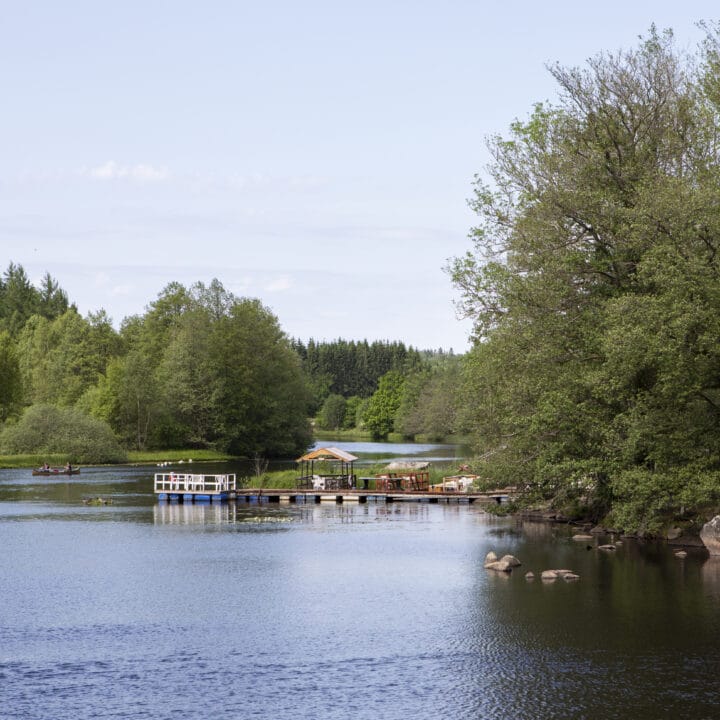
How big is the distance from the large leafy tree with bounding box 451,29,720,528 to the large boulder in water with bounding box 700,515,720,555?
1.21 meters

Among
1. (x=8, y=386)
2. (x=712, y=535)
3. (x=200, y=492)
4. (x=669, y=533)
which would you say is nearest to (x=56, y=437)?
(x=8, y=386)

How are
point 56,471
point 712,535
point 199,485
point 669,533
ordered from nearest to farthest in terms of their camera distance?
point 712,535, point 669,533, point 199,485, point 56,471

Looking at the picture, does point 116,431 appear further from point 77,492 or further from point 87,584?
point 87,584

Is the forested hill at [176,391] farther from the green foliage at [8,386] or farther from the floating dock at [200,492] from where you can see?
the floating dock at [200,492]

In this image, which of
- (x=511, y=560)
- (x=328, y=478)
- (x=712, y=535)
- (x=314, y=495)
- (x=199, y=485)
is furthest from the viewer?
(x=199, y=485)

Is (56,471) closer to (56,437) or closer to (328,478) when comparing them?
(56,437)

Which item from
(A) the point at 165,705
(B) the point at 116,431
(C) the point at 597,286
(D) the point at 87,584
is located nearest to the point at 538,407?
(C) the point at 597,286

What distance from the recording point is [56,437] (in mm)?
116250

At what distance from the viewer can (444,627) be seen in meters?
32.2

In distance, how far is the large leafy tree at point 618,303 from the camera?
42500 mm

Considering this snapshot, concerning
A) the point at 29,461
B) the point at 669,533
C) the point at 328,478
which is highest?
the point at 29,461

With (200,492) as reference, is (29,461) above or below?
above

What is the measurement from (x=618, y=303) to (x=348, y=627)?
2010 cm

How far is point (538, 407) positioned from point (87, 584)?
22.9 m
